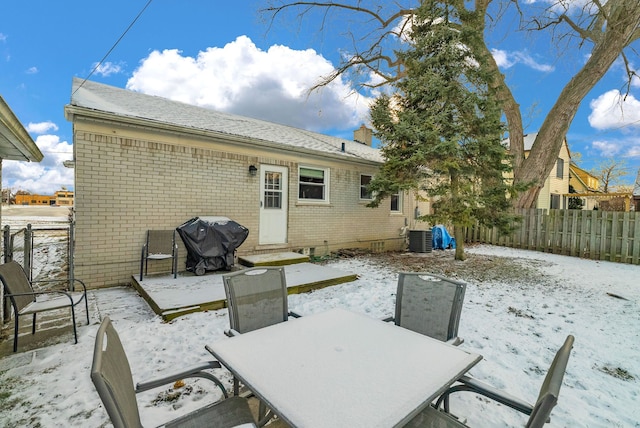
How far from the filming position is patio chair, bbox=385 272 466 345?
2.38 m

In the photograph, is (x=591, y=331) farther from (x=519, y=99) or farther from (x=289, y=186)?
(x=519, y=99)

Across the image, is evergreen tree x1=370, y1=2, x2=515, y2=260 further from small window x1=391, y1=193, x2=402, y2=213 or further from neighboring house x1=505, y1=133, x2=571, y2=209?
neighboring house x1=505, y1=133, x2=571, y2=209

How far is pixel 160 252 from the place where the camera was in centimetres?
613

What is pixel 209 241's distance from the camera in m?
6.33

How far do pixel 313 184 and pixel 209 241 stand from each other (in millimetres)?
4045

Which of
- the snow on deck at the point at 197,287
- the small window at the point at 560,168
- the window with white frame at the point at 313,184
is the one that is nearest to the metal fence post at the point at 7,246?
the snow on deck at the point at 197,287

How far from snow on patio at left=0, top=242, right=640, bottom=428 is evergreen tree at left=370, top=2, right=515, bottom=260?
250 cm

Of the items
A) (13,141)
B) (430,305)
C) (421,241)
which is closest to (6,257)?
(13,141)

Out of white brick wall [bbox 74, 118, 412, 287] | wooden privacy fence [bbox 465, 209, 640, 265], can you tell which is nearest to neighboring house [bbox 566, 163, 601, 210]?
wooden privacy fence [bbox 465, 209, 640, 265]

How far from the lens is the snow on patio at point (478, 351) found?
2406 mm

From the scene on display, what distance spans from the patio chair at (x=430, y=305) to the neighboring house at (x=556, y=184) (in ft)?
73.1

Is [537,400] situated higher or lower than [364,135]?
lower

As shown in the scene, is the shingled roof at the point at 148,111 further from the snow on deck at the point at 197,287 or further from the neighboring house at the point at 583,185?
the neighboring house at the point at 583,185

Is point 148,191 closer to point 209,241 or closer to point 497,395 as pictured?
point 209,241
